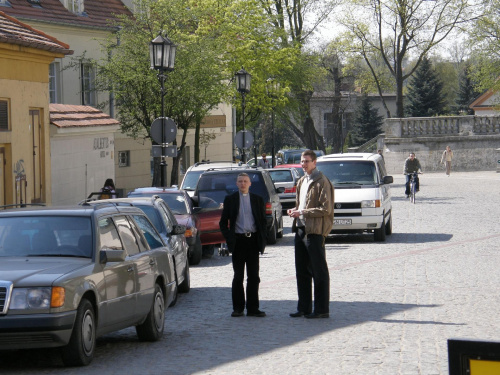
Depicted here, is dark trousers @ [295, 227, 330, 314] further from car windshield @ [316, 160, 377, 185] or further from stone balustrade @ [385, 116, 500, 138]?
stone balustrade @ [385, 116, 500, 138]

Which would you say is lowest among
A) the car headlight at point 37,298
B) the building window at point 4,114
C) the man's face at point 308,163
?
the car headlight at point 37,298

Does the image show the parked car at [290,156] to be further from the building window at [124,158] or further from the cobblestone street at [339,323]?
the cobblestone street at [339,323]

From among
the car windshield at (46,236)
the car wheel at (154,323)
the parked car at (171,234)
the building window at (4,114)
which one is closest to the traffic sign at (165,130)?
the building window at (4,114)

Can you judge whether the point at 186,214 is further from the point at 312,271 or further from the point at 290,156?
the point at 290,156

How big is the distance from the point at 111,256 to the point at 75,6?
31488mm

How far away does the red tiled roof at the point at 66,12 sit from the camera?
34.1 metres

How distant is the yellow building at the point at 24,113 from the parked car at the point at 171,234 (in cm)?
753

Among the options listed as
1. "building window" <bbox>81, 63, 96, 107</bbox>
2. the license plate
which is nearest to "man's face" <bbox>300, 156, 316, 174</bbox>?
the license plate

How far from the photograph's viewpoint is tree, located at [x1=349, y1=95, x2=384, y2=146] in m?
94.4

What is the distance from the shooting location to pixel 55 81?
119ft

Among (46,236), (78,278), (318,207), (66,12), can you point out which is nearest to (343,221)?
(318,207)

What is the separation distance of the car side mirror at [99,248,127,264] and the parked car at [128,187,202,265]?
915 cm

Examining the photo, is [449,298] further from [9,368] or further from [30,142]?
[30,142]

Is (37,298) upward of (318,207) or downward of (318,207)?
downward
